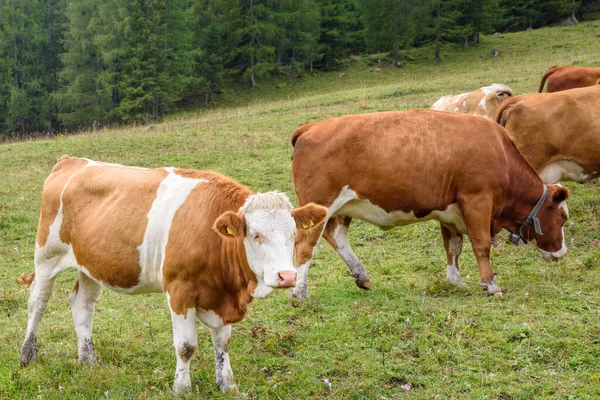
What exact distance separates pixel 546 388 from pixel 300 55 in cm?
5093

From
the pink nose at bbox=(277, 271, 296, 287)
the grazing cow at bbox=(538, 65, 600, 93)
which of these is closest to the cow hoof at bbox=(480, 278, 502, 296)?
the pink nose at bbox=(277, 271, 296, 287)

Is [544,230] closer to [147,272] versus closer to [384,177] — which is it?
[384,177]

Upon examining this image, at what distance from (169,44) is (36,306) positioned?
4153 centimetres

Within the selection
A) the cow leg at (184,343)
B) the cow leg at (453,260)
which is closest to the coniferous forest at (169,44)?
the cow leg at (453,260)

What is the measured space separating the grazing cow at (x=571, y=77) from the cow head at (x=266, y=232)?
1032 centimetres

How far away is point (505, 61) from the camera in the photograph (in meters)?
39.4

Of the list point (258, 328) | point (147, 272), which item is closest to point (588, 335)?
point (258, 328)

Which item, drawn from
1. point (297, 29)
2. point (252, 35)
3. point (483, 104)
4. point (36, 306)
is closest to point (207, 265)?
point (36, 306)

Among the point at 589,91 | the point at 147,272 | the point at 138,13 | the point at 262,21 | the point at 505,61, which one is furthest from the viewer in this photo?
the point at 262,21

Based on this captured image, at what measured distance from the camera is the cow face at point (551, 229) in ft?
25.4

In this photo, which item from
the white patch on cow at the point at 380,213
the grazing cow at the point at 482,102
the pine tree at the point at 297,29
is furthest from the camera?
the pine tree at the point at 297,29

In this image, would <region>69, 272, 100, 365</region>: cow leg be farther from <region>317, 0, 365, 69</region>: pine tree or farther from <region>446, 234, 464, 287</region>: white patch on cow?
<region>317, 0, 365, 69</region>: pine tree

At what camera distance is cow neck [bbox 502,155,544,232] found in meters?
7.55

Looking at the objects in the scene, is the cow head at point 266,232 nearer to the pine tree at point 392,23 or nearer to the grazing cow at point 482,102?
the grazing cow at point 482,102
